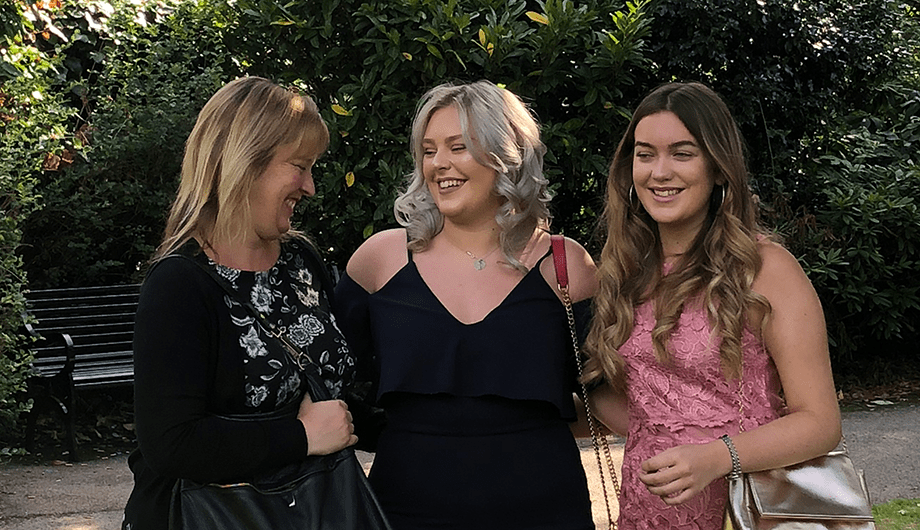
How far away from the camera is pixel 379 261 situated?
323 centimetres

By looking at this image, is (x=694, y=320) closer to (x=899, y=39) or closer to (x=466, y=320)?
(x=466, y=320)

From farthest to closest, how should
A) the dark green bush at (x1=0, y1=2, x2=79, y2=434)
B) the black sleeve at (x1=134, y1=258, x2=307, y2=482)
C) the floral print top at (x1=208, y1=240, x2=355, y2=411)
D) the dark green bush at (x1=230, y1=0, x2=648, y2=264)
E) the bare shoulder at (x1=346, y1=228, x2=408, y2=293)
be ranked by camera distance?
the dark green bush at (x1=230, y1=0, x2=648, y2=264)
the dark green bush at (x1=0, y1=2, x2=79, y2=434)
the bare shoulder at (x1=346, y1=228, x2=408, y2=293)
the floral print top at (x1=208, y1=240, x2=355, y2=411)
the black sleeve at (x1=134, y1=258, x2=307, y2=482)

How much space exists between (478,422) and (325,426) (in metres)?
0.52

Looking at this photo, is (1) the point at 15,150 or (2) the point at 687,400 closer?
(2) the point at 687,400

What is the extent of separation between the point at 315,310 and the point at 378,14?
4039 millimetres

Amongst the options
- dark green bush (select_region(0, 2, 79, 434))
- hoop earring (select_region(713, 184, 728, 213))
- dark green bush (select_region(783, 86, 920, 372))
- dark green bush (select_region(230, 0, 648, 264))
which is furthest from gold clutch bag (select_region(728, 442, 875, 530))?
dark green bush (select_region(783, 86, 920, 372))

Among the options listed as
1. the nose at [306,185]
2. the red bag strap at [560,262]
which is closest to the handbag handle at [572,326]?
the red bag strap at [560,262]

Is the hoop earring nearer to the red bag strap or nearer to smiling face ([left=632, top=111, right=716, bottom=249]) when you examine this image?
smiling face ([left=632, top=111, right=716, bottom=249])

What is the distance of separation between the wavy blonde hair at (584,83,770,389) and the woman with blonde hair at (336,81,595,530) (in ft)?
0.48

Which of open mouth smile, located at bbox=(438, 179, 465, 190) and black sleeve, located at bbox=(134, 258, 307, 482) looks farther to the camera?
open mouth smile, located at bbox=(438, 179, 465, 190)

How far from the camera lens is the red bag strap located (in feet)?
10.0

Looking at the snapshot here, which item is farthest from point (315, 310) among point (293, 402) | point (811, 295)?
point (811, 295)

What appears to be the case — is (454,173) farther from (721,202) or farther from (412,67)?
(412,67)

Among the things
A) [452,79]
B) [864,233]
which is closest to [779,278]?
[452,79]
